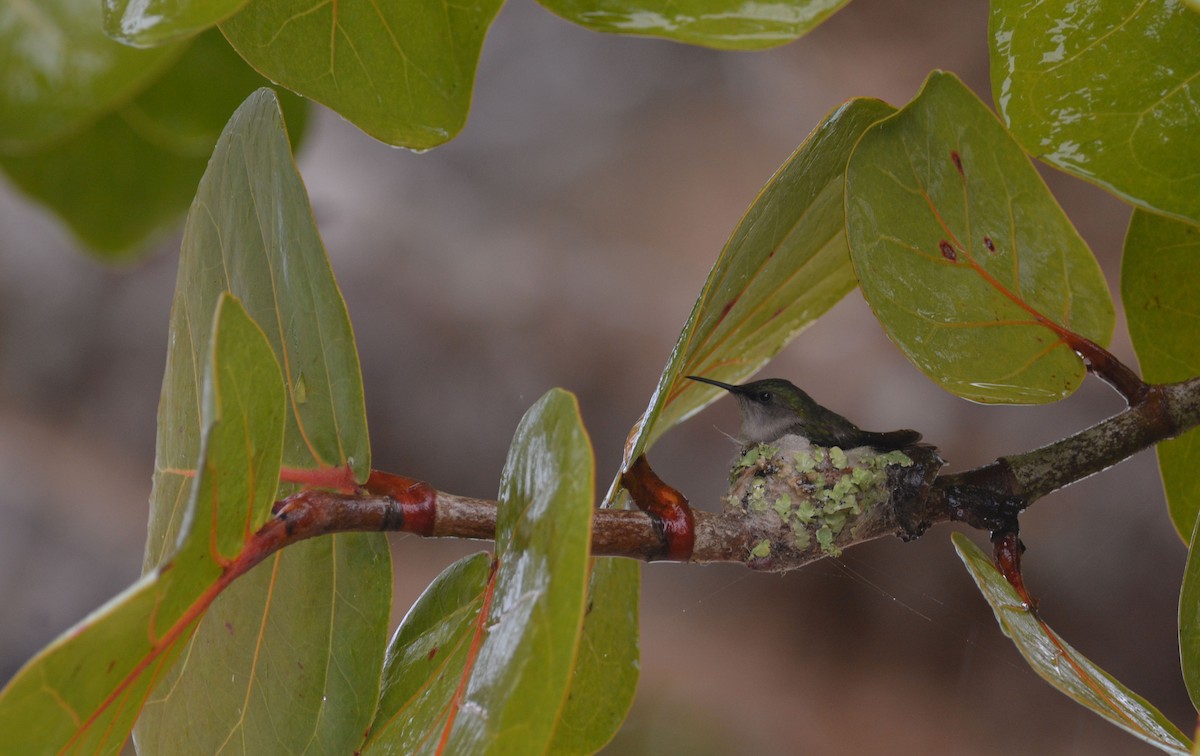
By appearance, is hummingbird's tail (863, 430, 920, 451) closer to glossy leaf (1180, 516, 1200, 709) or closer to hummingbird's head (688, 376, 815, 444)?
hummingbird's head (688, 376, 815, 444)

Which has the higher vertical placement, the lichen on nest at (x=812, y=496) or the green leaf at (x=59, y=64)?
the green leaf at (x=59, y=64)

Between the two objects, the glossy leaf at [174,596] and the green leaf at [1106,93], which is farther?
the green leaf at [1106,93]

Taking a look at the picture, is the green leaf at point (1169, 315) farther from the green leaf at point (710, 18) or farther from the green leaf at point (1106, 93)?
the green leaf at point (710, 18)

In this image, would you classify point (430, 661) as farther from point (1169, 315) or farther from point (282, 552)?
point (1169, 315)

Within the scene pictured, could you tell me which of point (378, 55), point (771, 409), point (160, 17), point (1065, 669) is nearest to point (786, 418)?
point (771, 409)

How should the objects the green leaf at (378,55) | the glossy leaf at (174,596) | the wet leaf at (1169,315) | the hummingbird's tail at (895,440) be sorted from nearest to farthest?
the glossy leaf at (174,596) → the green leaf at (378,55) → the wet leaf at (1169,315) → the hummingbird's tail at (895,440)

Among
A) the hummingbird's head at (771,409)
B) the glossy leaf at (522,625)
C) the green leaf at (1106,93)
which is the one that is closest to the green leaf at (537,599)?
the glossy leaf at (522,625)
